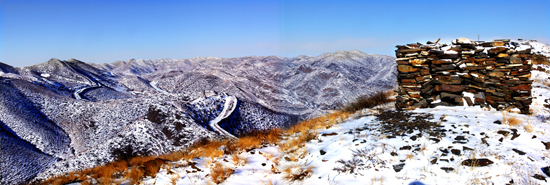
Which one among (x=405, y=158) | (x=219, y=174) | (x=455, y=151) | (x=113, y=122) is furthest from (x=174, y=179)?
(x=113, y=122)

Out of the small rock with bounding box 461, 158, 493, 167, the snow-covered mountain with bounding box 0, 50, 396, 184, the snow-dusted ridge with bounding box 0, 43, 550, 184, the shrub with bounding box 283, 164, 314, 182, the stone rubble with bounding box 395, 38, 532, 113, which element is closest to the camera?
the small rock with bounding box 461, 158, 493, 167

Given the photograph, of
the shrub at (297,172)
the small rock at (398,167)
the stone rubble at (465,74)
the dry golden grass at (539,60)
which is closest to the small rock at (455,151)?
the small rock at (398,167)

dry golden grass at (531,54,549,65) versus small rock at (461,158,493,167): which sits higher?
small rock at (461,158,493,167)

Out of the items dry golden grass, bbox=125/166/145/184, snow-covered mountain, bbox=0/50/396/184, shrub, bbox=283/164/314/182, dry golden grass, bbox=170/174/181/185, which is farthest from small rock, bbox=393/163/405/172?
snow-covered mountain, bbox=0/50/396/184

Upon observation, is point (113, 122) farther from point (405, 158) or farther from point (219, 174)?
point (405, 158)

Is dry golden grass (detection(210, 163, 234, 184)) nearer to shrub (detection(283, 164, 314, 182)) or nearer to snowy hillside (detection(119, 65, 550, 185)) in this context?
snowy hillside (detection(119, 65, 550, 185))

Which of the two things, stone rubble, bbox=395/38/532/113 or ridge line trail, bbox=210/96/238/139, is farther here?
ridge line trail, bbox=210/96/238/139

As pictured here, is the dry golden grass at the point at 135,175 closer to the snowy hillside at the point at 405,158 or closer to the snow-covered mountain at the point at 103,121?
the snowy hillside at the point at 405,158

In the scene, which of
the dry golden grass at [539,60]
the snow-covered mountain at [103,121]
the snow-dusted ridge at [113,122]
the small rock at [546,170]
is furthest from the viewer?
the dry golden grass at [539,60]

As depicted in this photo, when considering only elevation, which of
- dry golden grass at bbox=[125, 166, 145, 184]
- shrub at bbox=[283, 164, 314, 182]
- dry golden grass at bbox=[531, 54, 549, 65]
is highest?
dry golden grass at bbox=[125, 166, 145, 184]
